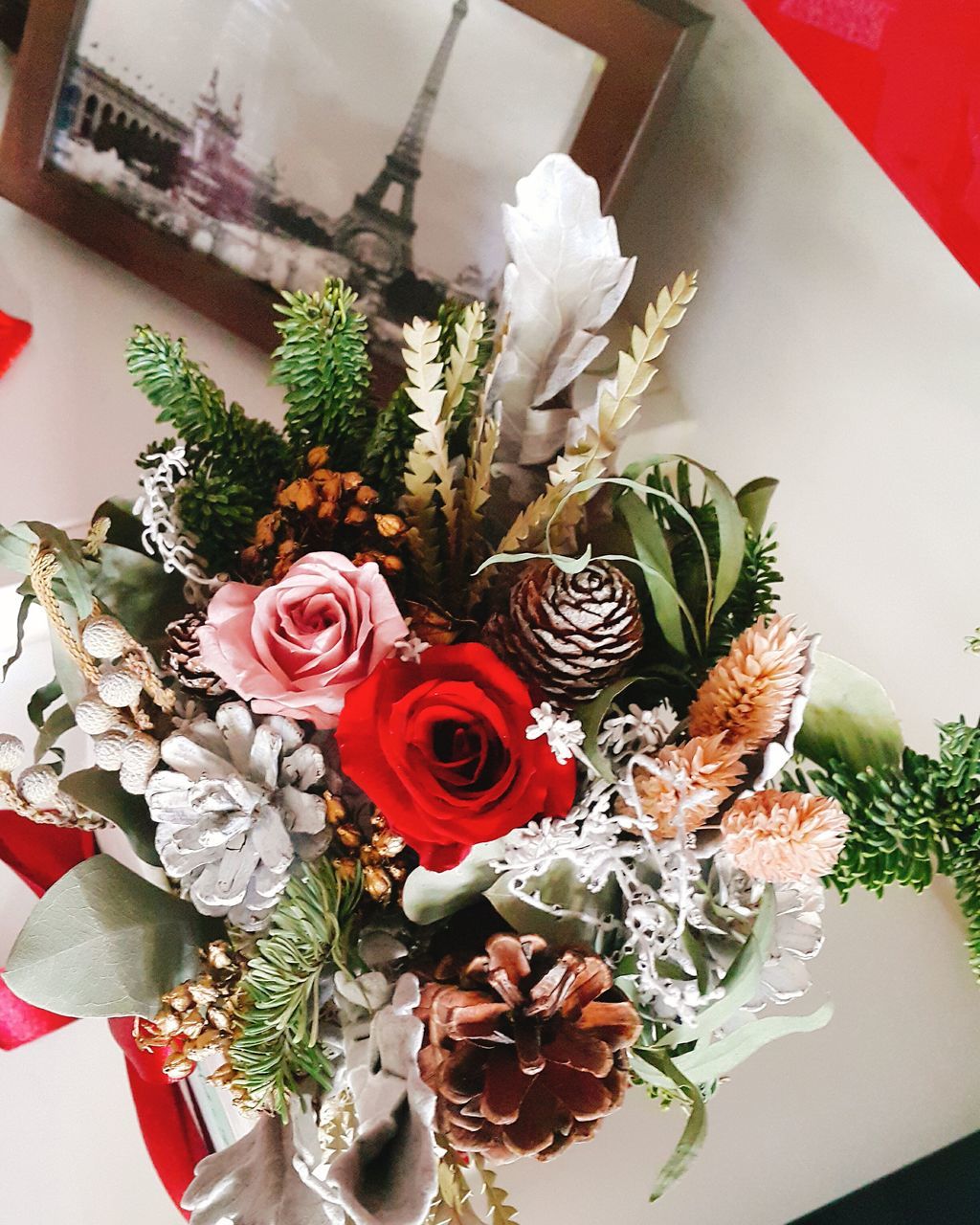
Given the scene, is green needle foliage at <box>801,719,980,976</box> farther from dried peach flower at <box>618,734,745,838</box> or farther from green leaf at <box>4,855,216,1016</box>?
green leaf at <box>4,855,216,1016</box>

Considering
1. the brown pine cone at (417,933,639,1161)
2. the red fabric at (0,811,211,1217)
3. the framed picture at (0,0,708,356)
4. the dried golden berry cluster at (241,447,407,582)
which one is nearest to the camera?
the brown pine cone at (417,933,639,1161)

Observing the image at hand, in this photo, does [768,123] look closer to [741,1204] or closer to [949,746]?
[949,746]

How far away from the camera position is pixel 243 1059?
420 millimetres

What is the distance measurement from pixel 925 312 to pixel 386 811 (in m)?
0.49

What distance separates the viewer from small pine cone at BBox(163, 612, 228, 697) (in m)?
0.47

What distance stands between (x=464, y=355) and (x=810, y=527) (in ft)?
1.40

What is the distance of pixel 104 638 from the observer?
0.41m

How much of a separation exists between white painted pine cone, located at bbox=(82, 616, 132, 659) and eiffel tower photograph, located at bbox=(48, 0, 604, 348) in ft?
1.52

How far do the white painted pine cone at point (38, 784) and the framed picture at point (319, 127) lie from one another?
0.49 metres

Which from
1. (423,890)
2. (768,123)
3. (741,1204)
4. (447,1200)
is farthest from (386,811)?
(768,123)

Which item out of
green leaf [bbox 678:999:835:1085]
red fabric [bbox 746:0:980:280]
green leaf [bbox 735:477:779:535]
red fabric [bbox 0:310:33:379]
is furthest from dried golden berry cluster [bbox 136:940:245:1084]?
red fabric [bbox 0:310:33:379]

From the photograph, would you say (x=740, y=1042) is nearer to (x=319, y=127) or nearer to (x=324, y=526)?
(x=324, y=526)

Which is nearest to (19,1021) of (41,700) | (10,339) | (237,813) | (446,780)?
(41,700)

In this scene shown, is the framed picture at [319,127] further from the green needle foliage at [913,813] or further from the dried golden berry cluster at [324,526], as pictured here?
the green needle foliage at [913,813]
